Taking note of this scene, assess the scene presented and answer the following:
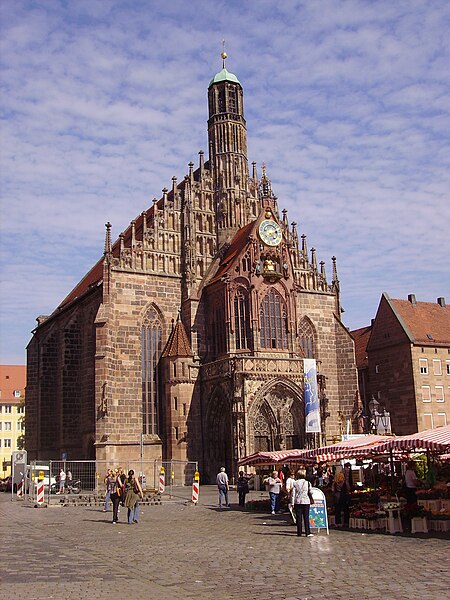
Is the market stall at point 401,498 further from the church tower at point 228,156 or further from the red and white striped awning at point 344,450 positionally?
the church tower at point 228,156

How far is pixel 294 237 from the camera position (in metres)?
49.6

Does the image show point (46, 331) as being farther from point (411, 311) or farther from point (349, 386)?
point (411, 311)

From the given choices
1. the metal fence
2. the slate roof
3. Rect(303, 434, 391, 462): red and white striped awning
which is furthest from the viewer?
the slate roof

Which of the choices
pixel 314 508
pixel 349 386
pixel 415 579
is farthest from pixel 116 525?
pixel 349 386

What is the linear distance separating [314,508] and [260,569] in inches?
259

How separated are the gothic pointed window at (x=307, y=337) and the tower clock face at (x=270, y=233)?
653 centimetres

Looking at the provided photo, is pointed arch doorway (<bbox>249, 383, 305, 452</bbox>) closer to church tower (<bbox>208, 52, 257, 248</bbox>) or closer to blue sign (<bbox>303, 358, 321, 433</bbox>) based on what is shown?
blue sign (<bbox>303, 358, 321, 433</bbox>)

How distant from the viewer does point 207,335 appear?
1730 inches

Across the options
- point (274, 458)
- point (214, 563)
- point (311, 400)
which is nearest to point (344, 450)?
point (274, 458)

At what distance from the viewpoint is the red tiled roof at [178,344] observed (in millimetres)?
42231

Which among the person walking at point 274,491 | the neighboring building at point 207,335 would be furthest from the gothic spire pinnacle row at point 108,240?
the person walking at point 274,491

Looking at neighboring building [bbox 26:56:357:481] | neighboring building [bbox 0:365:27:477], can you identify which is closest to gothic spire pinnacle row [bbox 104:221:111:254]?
neighboring building [bbox 26:56:357:481]

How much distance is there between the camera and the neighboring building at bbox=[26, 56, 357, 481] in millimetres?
40531

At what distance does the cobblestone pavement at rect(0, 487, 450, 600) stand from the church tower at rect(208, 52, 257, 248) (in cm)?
2810
